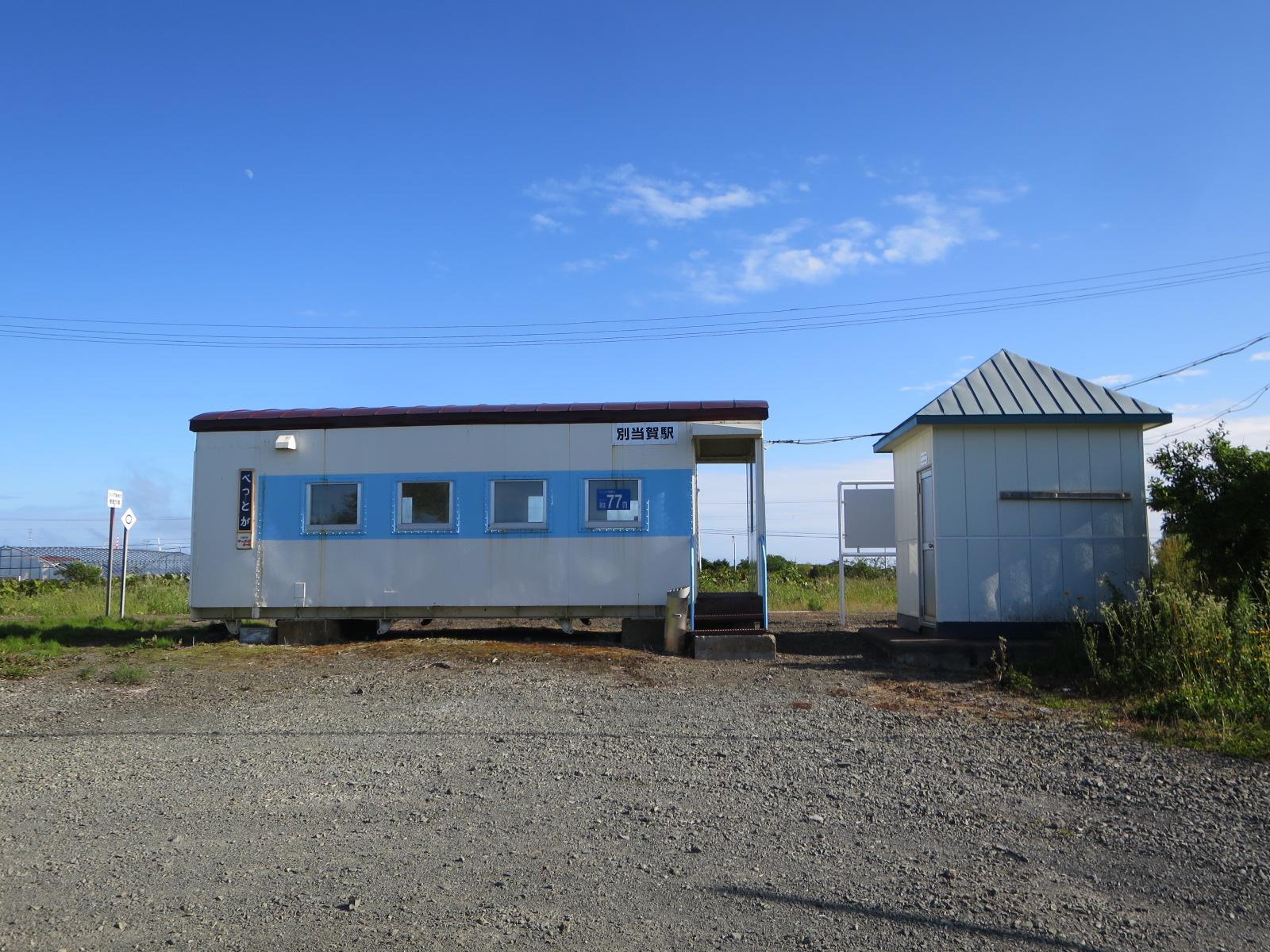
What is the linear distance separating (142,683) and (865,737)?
6972 millimetres

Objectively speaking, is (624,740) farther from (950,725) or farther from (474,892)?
(474,892)

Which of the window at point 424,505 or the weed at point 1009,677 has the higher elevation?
the window at point 424,505

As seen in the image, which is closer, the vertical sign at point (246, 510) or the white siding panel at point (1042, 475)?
the white siding panel at point (1042, 475)

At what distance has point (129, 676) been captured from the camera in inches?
401

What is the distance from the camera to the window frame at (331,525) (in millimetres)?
13539

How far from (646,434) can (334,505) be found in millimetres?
Result: 4207

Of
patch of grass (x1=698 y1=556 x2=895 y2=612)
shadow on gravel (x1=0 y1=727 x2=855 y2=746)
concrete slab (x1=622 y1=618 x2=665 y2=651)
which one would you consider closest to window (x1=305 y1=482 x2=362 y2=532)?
concrete slab (x1=622 y1=618 x2=665 y2=651)

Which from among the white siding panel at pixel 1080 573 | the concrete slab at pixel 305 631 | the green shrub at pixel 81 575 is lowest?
the concrete slab at pixel 305 631

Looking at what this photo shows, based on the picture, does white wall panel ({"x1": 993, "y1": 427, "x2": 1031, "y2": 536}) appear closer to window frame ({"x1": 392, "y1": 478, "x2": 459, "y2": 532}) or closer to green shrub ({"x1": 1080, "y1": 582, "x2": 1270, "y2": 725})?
green shrub ({"x1": 1080, "y1": 582, "x2": 1270, "y2": 725})

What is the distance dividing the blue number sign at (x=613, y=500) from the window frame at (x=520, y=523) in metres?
0.64

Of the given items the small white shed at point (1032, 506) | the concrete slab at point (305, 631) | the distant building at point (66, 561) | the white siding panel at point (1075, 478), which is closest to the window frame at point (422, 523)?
the concrete slab at point (305, 631)

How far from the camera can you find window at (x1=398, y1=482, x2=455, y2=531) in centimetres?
1350

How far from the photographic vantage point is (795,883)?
4145mm

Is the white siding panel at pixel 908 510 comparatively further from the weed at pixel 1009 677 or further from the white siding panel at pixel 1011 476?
the weed at pixel 1009 677
